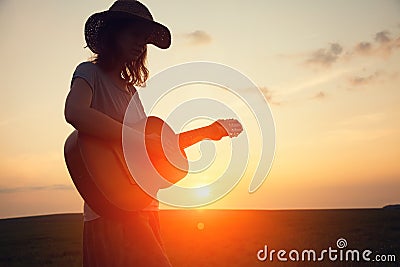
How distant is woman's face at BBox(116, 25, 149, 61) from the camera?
2377mm

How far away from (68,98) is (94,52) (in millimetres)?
409

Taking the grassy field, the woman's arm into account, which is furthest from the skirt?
the grassy field

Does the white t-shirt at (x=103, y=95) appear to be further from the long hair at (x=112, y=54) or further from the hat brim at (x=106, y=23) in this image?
the hat brim at (x=106, y=23)

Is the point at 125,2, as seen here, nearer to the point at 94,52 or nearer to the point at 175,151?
the point at 94,52

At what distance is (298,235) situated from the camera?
1889 centimetres

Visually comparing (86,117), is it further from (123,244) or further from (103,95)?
(123,244)

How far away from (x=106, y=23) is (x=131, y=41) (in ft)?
0.53

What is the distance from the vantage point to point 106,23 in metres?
2.48

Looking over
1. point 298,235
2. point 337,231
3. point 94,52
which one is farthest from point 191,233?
point 94,52

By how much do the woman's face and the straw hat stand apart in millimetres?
36

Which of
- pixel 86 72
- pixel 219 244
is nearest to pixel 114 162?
pixel 86 72

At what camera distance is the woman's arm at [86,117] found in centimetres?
210

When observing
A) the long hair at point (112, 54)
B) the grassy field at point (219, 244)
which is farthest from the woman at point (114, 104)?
the grassy field at point (219, 244)

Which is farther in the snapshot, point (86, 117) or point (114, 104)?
point (114, 104)
